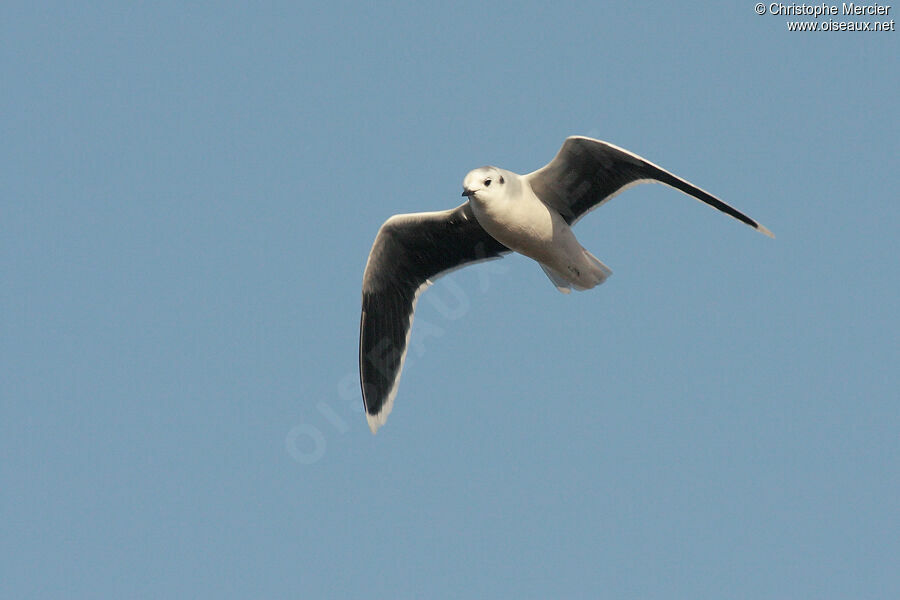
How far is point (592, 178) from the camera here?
39.6 feet

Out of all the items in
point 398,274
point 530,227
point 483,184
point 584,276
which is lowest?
point 584,276

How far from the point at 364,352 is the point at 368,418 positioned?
2.39 ft

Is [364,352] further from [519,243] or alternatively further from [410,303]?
[519,243]

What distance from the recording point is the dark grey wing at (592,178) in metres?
11.4

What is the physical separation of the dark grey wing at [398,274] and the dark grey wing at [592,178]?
0.98 meters

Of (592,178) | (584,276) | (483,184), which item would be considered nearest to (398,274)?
(584,276)

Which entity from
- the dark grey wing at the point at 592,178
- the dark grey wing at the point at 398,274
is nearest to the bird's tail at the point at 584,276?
the dark grey wing at the point at 592,178

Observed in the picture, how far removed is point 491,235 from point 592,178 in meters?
1.12

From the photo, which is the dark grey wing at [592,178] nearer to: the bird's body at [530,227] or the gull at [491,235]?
the gull at [491,235]

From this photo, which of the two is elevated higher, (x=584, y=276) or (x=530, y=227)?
(x=530, y=227)

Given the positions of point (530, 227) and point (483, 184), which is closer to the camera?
point (483, 184)

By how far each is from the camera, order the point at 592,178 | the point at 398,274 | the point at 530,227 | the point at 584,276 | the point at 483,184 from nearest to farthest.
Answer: the point at 483,184
the point at 530,227
the point at 592,178
the point at 584,276
the point at 398,274

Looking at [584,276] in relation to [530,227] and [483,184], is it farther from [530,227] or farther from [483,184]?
[483,184]

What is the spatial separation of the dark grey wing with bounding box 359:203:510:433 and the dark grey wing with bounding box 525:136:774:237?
98 centimetres
